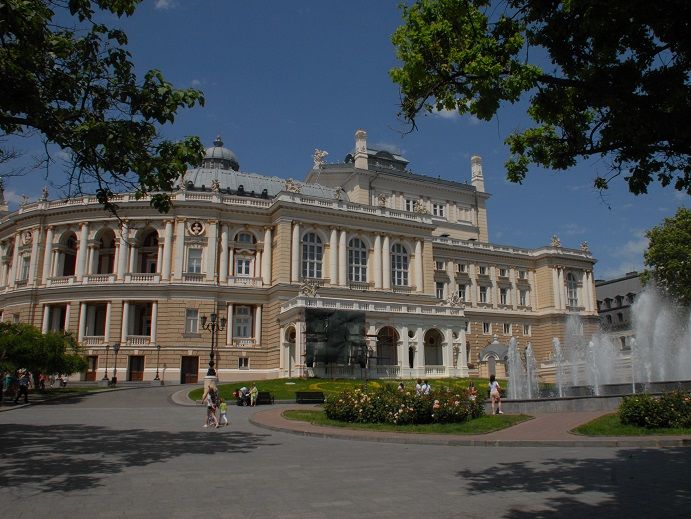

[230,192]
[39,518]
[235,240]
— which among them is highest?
[230,192]

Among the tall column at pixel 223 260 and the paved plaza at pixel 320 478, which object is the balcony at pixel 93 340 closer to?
the tall column at pixel 223 260

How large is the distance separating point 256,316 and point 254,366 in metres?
5.15

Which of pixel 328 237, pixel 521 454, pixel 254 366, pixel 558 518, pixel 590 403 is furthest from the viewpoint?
pixel 328 237

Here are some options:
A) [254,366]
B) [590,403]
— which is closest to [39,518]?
[590,403]

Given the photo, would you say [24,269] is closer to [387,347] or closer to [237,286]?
[237,286]

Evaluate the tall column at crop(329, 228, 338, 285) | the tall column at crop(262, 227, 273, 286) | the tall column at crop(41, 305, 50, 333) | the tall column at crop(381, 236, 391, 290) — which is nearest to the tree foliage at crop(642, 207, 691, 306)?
the tall column at crop(381, 236, 391, 290)

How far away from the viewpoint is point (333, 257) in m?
62.0

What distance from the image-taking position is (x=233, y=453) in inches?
627

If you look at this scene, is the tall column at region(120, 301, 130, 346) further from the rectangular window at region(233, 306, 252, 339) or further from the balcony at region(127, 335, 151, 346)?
the rectangular window at region(233, 306, 252, 339)

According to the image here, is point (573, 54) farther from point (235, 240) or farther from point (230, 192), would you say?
point (230, 192)

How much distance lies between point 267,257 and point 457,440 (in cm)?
4585

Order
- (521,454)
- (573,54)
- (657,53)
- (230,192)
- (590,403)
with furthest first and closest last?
(230,192) → (590,403) → (521,454) → (573,54) → (657,53)

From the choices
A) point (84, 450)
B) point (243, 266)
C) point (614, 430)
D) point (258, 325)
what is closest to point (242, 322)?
point (258, 325)

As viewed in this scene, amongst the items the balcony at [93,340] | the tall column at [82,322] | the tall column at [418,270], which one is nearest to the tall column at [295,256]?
the tall column at [418,270]
